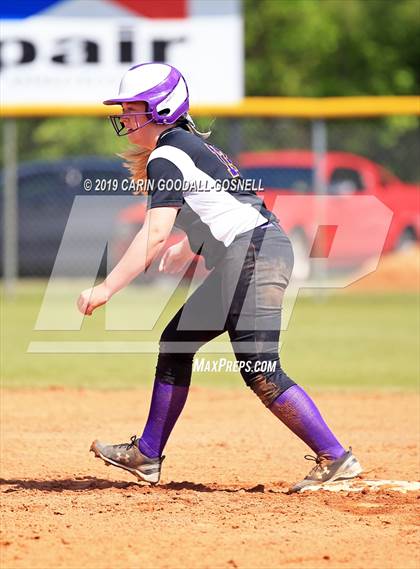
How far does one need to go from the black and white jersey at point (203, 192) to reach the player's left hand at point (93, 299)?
1.60ft

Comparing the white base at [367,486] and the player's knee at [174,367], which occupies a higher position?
the player's knee at [174,367]

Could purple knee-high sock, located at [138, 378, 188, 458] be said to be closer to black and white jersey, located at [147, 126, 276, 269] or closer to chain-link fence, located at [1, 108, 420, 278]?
black and white jersey, located at [147, 126, 276, 269]

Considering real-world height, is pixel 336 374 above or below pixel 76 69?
below

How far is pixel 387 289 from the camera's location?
17344 millimetres

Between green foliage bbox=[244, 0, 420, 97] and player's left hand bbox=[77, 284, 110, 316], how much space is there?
21072mm

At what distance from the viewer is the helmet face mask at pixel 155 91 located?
5.48 meters

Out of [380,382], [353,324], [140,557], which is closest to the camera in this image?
[140,557]

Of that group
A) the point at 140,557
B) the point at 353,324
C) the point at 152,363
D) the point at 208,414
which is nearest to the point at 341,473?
the point at 140,557

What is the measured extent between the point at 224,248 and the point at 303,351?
624cm

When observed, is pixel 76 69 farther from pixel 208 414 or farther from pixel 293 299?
pixel 208 414

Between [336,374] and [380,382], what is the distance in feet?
1.81

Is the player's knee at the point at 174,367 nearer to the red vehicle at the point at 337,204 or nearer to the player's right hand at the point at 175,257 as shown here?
the player's right hand at the point at 175,257

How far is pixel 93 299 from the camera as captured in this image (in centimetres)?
515

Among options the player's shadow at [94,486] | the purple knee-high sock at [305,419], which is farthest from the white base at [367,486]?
the player's shadow at [94,486]
